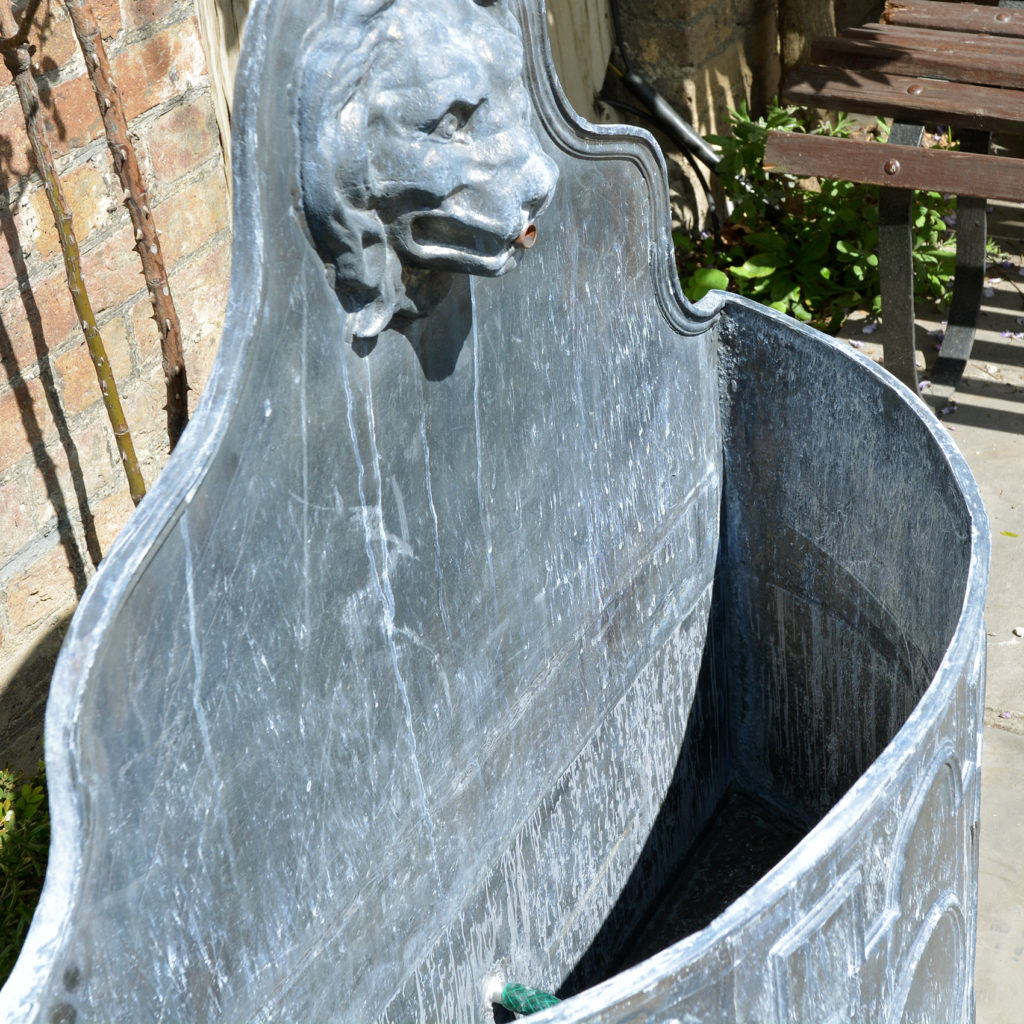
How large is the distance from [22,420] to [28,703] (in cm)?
55

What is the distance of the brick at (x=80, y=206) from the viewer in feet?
7.04

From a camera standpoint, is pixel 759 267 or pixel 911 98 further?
pixel 759 267

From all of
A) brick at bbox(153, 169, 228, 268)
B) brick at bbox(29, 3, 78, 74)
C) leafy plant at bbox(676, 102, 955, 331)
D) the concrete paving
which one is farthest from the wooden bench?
brick at bbox(29, 3, 78, 74)

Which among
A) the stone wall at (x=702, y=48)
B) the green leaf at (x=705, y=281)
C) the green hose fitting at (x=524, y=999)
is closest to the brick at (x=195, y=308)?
the green hose fitting at (x=524, y=999)

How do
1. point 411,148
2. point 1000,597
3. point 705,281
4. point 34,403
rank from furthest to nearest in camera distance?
1. point 705,281
2. point 1000,597
3. point 34,403
4. point 411,148

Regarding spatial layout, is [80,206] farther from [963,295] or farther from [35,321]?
[963,295]

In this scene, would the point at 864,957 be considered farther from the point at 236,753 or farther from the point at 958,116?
the point at 958,116

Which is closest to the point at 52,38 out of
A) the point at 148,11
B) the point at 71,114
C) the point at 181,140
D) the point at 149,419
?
the point at 71,114

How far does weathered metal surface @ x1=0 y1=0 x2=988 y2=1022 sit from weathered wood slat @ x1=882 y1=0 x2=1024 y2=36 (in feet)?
6.10

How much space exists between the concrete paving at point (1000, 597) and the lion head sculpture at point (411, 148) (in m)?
1.48

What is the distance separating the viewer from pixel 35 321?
7.14ft

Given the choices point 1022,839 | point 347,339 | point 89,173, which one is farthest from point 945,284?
point 347,339

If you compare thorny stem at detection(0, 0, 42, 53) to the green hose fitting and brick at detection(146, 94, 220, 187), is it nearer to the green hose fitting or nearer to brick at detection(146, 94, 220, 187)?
brick at detection(146, 94, 220, 187)

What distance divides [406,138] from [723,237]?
3.03 metres
